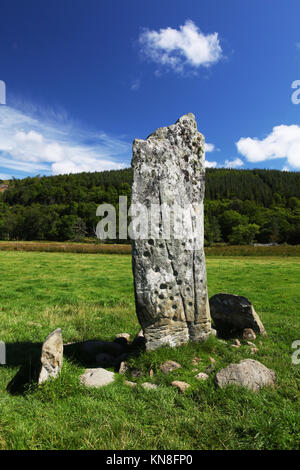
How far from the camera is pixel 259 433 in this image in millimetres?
3939

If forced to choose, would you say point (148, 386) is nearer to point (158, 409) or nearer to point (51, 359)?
point (158, 409)

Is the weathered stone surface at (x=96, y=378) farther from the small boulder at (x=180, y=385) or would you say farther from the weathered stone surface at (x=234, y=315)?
the weathered stone surface at (x=234, y=315)

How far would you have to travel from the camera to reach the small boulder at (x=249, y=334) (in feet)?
26.4

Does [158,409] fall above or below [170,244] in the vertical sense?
below

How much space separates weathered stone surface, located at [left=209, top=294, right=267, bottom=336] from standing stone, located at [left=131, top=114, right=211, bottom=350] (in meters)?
1.61

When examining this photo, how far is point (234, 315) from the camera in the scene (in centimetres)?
865

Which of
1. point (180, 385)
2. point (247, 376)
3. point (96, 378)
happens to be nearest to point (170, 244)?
point (180, 385)

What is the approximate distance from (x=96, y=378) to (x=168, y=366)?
162 centimetres

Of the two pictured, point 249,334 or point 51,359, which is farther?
point 249,334

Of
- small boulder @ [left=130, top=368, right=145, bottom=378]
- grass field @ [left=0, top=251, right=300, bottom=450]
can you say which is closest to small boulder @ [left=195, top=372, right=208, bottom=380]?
grass field @ [left=0, top=251, right=300, bottom=450]

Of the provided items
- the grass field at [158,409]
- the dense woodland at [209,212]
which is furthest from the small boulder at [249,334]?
the dense woodland at [209,212]

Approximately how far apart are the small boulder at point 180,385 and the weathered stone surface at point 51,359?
245 cm

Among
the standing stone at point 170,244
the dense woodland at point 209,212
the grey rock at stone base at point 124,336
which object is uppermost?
the dense woodland at point 209,212
